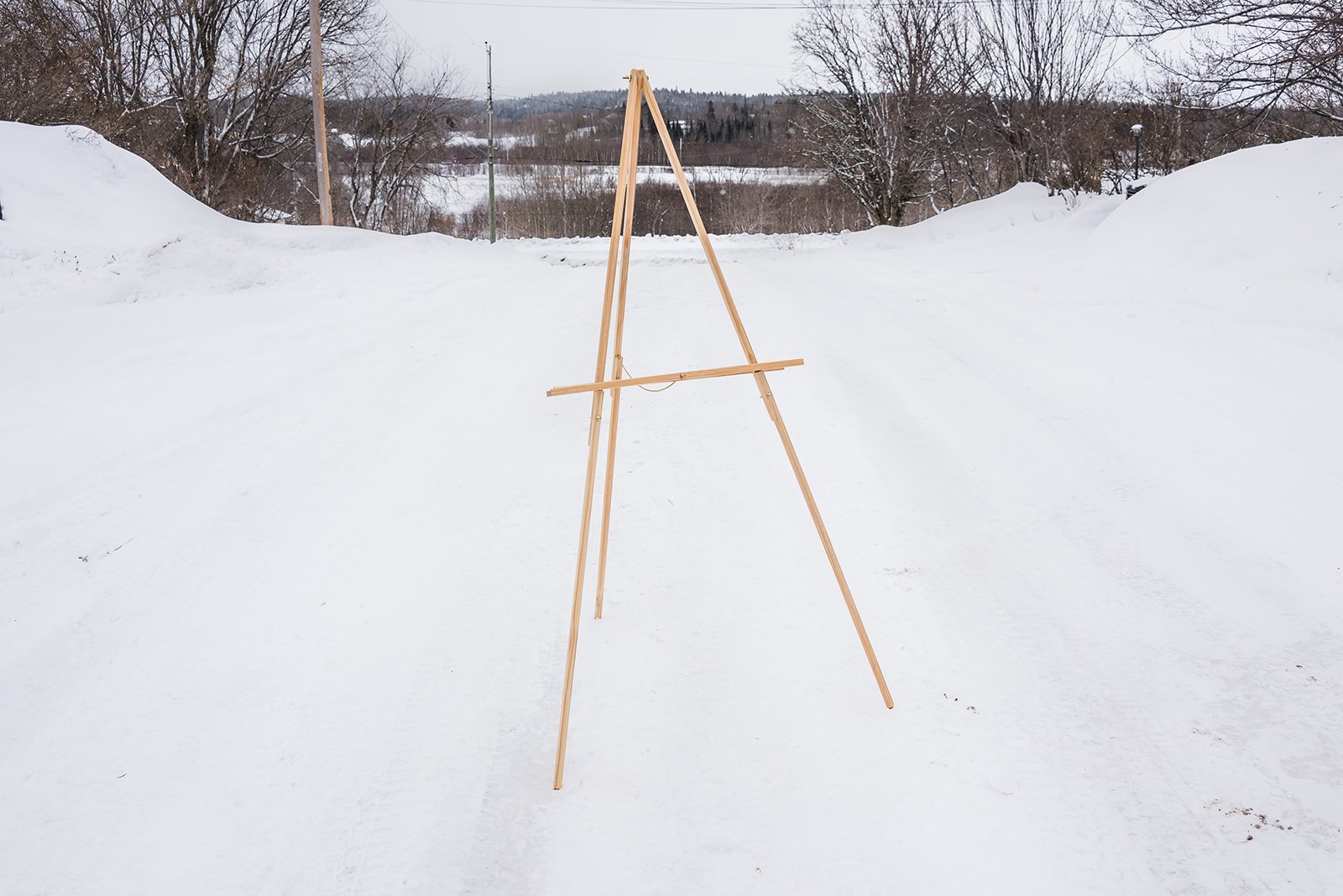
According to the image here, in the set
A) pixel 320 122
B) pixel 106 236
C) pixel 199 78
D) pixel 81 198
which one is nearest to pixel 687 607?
pixel 106 236

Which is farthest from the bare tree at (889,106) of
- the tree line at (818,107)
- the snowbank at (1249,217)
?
the snowbank at (1249,217)

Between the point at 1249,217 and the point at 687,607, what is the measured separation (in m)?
8.05

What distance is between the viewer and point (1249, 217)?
8320 millimetres

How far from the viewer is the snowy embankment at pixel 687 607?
7.96ft

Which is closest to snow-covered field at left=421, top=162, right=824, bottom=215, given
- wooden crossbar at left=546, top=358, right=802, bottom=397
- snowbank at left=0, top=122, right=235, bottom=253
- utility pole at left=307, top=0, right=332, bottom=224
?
utility pole at left=307, top=0, right=332, bottom=224

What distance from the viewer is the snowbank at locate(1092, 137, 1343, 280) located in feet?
24.4

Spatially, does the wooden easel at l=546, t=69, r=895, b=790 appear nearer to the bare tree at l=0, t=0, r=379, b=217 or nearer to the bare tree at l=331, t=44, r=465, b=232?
the bare tree at l=0, t=0, r=379, b=217

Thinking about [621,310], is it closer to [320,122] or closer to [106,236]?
[106,236]

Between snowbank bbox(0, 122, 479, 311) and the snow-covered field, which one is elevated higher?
the snow-covered field

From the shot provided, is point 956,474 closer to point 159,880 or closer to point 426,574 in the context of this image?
point 426,574

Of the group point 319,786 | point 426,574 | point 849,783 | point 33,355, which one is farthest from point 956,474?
point 33,355

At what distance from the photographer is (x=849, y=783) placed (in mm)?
2621

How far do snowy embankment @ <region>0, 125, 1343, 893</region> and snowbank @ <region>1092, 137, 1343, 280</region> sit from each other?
0.10 meters

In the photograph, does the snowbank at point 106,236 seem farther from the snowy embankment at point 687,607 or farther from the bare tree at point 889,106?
the bare tree at point 889,106
